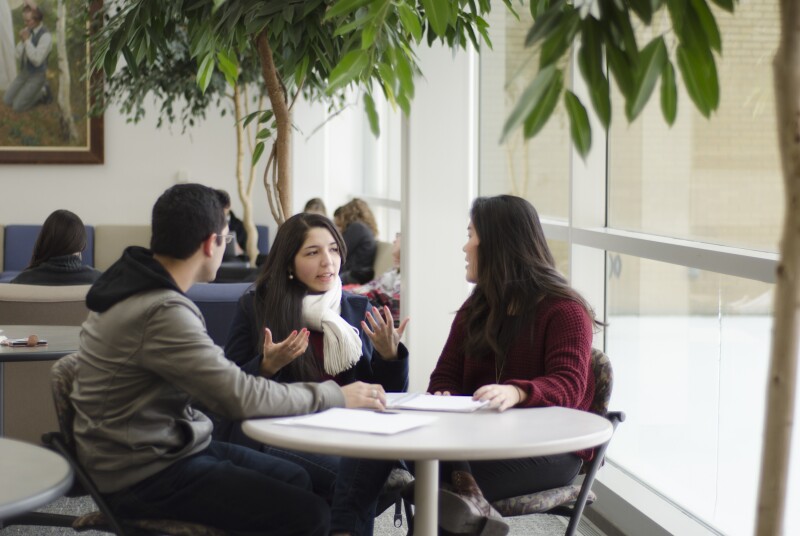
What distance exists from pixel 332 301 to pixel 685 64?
2014 millimetres

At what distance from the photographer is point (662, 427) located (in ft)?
11.5

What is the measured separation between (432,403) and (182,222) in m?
0.71

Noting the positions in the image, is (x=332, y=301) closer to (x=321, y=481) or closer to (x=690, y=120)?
(x=321, y=481)

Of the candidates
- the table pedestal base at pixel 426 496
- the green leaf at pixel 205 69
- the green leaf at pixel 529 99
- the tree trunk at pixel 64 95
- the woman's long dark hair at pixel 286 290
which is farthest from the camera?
the tree trunk at pixel 64 95

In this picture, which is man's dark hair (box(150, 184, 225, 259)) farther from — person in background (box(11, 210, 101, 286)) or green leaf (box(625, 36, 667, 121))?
person in background (box(11, 210, 101, 286))

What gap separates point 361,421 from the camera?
2.06 m

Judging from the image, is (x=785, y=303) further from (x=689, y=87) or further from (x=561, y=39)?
(x=561, y=39)

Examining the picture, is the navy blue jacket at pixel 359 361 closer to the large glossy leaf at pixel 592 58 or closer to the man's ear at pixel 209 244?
the man's ear at pixel 209 244

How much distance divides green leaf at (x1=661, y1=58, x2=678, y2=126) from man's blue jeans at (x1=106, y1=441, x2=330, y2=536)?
1.41m

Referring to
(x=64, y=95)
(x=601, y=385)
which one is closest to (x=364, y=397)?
(x=601, y=385)

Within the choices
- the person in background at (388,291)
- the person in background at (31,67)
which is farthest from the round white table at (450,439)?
the person in background at (31,67)

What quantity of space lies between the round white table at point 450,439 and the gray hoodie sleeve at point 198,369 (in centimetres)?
5

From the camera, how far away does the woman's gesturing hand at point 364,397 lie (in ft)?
7.33

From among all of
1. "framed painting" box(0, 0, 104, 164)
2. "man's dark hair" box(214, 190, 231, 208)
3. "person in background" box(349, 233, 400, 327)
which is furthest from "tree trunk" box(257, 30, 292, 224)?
"framed painting" box(0, 0, 104, 164)
